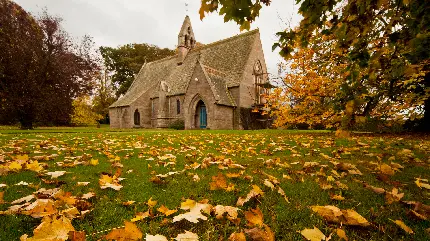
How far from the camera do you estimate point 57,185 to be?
90.4 inches

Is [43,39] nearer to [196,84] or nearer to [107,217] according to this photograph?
[196,84]

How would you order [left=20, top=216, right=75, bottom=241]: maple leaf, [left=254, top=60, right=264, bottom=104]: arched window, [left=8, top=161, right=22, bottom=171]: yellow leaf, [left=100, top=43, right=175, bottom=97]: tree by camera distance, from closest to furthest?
[left=20, top=216, right=75, bottom=241]: maple leaf
[left=8, top=161, right=22, bottom=171]: yellow leaf
[left=254, top=60, right=264, bottom=104]: arched window
[left=100, top=43, right=175, bottom=97]: tree

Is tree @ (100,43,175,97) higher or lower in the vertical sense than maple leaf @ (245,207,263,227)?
higher

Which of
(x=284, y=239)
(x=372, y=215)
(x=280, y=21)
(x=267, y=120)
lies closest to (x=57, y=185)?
(x=284, y=239)

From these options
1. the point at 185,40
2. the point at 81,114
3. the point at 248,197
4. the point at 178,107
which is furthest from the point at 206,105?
the point at 248,197

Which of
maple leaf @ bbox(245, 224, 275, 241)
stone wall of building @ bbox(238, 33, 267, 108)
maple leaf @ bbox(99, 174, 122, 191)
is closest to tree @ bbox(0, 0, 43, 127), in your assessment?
maple leaf @ bbox(99, 174, 122, 191)

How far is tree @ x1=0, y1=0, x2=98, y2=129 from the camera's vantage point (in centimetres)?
1409

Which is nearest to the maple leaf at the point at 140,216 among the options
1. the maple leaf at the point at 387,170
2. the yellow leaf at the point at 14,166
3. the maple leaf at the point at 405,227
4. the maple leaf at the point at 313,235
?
the maple leaf at the point at 313,235

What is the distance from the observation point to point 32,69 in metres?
15.1

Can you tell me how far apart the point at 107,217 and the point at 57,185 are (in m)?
1.09

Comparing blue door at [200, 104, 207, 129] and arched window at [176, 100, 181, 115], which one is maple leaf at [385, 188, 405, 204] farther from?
arched window at [176, 100, 181, 115]

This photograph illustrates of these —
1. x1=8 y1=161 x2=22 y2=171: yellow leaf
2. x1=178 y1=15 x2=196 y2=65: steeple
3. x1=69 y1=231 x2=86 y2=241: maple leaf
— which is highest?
x1=178 y1=15 x2=196 y2=65: steeple

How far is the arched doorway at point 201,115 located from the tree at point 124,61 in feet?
96.2

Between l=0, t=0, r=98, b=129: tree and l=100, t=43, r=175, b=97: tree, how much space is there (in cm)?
2948
